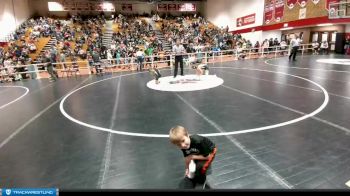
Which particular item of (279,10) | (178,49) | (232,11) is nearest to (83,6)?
(232,11)

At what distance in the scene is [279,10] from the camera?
23984 millimetres

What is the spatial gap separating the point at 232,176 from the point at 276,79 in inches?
302

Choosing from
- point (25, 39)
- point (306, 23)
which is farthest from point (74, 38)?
point (306, 23)

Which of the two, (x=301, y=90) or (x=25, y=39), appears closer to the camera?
(x=301, y=90)

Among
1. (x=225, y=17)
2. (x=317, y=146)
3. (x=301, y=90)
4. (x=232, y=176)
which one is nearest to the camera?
(x=232, y=176)

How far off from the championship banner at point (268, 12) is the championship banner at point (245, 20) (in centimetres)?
164

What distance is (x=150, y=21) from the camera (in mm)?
35188

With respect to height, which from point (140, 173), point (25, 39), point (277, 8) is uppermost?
point (277, 8)

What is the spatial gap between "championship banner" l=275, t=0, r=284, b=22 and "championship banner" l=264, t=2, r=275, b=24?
47cm

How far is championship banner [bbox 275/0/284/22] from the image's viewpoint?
23.8 metres

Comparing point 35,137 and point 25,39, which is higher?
point 25,39

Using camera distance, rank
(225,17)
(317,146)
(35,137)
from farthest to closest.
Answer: (225,17) < (35,137) < (317,146)

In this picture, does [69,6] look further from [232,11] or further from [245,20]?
[245,20]

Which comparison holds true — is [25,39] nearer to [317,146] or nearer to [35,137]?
[35,137]
